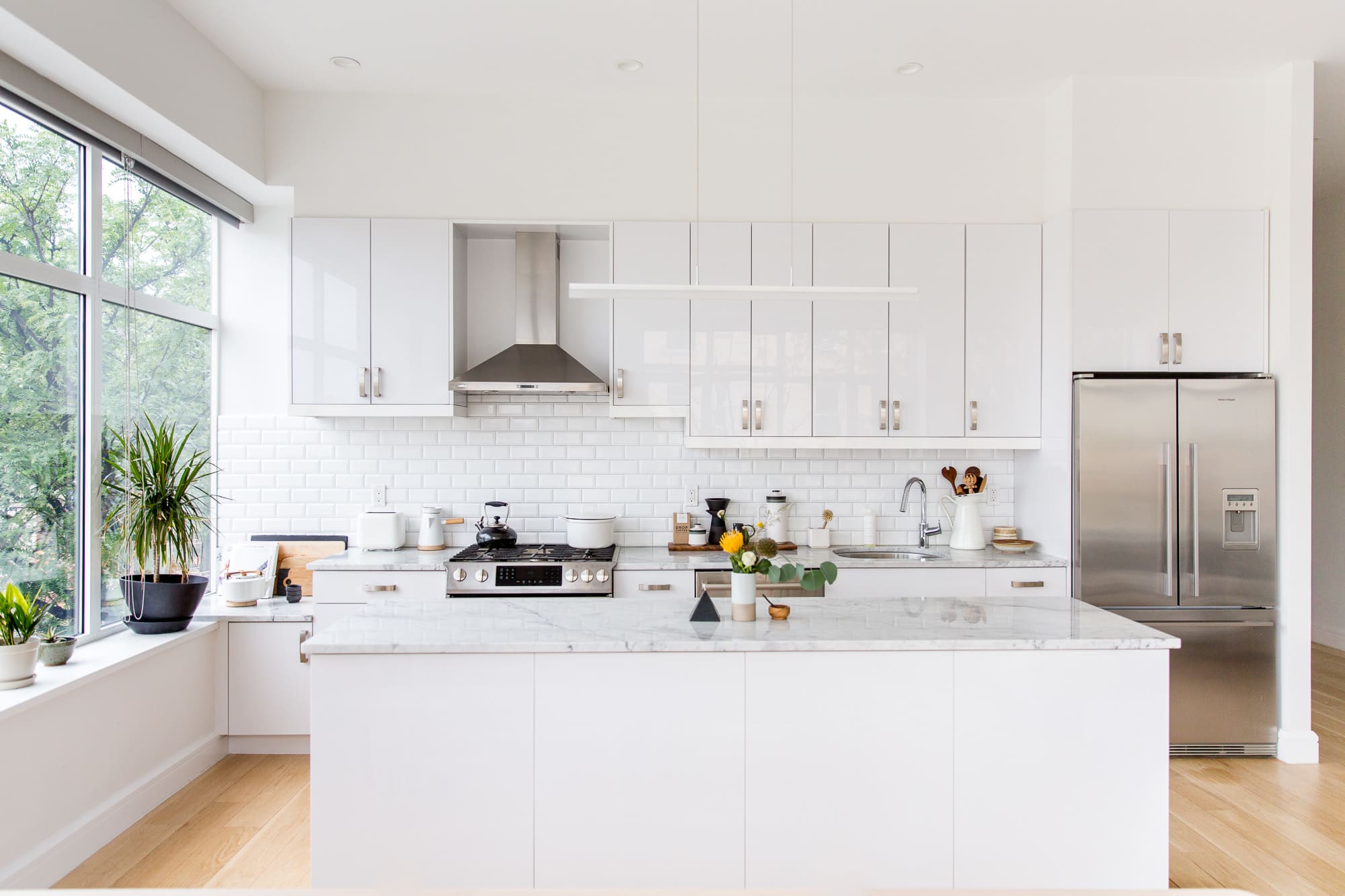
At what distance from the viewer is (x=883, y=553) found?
13.5 feet

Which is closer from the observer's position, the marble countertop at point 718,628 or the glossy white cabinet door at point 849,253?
the marble countertop at point 718,628

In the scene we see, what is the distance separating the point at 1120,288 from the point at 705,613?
111 inches

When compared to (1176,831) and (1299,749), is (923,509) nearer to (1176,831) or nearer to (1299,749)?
(1176,831)

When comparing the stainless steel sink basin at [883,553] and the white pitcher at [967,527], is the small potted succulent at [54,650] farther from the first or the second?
the white pitcher at [967,527]

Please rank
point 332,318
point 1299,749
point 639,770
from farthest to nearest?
point 332,318
point 1299,749
point 639,770

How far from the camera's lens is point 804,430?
12.9 ft

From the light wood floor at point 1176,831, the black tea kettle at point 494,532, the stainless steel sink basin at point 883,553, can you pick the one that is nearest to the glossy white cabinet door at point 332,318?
the black tea kettle at point 494,532

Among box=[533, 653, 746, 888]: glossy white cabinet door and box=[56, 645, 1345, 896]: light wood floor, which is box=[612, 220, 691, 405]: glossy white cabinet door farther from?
box=[56, 645, 1345, 896]: light wood floor

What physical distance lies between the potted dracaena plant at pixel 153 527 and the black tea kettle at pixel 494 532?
1262 mm

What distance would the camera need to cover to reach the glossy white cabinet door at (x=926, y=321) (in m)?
3.92

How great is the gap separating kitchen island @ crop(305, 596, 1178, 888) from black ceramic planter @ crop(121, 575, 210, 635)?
1636 mm

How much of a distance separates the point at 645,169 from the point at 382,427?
2.02m

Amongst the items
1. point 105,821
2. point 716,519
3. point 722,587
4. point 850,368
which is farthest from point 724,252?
point 105,821

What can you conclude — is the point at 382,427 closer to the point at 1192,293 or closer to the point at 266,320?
the point at 266,320
